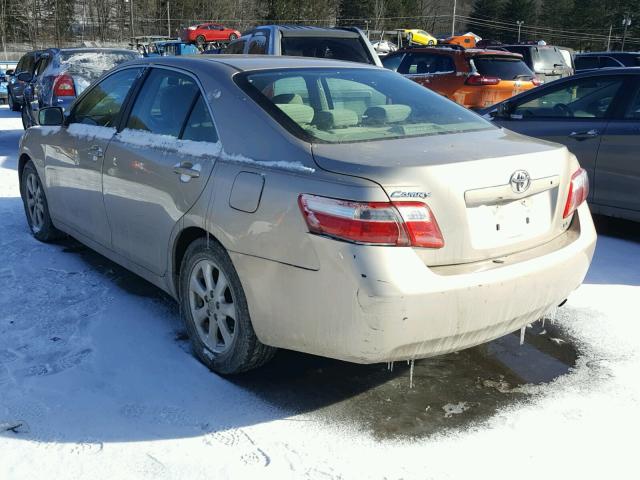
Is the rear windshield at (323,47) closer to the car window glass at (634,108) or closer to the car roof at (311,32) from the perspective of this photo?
the car roof at (311,32)

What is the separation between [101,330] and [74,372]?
508 mm

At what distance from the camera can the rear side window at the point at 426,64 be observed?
1187 cm

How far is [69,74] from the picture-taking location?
10719 millimetres

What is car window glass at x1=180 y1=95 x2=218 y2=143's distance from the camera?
131 inches

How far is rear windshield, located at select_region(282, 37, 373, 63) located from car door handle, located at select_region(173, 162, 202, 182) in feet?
18.8

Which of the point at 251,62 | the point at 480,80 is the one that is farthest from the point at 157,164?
the point at 480,80

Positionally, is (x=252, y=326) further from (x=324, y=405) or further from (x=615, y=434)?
(x=615, y=434)

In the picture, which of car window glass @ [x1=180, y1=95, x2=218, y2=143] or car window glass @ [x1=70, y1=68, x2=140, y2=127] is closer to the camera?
car window glass @ [x1=180, y1=95, x2=218, y2=143]

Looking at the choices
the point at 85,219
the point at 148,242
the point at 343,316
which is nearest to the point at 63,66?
the point at 85,219

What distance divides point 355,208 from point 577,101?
4502 millimetres

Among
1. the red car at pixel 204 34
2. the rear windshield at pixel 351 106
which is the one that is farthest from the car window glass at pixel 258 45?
the red car at pixel 204 34

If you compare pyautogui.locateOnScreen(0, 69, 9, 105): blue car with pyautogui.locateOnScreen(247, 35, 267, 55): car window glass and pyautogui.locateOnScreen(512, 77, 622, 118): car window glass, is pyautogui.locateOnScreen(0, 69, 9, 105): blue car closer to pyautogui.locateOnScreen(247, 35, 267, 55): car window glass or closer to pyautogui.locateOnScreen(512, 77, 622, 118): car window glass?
pyautogui.locateOnScreen(247, 35, 267, 55): car window glass

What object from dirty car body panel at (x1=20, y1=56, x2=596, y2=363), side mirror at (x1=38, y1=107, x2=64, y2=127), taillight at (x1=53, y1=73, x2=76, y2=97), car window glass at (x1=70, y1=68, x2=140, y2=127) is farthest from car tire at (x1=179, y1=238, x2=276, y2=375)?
taillight at (x1=53, y1=73, x2=76, y2=97)

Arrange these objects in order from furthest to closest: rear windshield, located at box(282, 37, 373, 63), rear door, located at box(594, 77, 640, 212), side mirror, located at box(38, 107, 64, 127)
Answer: rear windshield, located at box(282, 37, 373, 63), rear door, located at box(594, 77, 640, 212), side mirror, located at box(38, 107, 64, 127)
